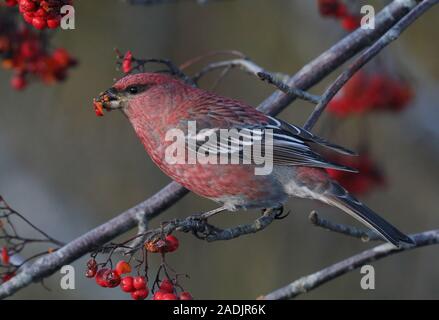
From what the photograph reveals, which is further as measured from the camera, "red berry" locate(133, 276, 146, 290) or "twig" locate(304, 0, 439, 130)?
"twig" locate(304, 0, 439, 130)

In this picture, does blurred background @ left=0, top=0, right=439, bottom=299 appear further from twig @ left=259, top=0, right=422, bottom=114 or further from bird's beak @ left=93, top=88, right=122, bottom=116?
bird's beak @ left=93, top=88, right=122, bottom=116

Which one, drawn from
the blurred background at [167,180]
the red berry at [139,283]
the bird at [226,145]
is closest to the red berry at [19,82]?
the bird at [226,145]

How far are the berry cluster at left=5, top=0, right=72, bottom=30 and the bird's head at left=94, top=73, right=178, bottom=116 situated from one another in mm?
562

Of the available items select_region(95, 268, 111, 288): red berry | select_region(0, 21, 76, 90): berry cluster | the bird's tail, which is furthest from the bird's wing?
select_region(0, 21, 76, 90): berry cluster

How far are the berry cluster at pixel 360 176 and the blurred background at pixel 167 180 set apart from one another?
4.96 ft

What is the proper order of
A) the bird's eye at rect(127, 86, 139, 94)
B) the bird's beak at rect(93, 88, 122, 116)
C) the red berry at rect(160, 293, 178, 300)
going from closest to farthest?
the red berry at rect(160, 293, 178, 300) → the bird's beak at rect(93, 88, 122, 116) → the bird's eye at rect(127, 86, 139, 94)

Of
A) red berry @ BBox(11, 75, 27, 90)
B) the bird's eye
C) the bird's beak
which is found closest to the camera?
the bird's beak

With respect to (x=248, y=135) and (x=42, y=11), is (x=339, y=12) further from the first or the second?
(x=42, y=11)

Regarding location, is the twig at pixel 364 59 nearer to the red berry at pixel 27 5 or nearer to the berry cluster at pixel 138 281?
the berry cluster at pixel 138 281

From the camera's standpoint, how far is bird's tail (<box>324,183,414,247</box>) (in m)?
3.62

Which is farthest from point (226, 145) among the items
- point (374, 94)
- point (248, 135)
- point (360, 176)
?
point (374, 94)

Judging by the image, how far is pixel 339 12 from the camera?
474 cm
